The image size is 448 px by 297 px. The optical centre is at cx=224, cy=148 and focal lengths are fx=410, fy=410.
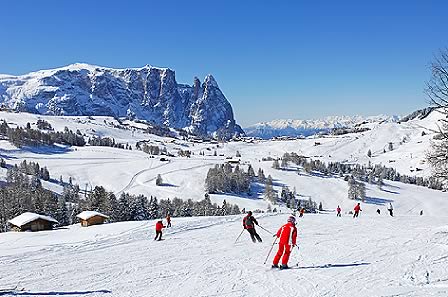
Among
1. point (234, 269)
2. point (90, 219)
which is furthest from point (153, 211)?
point (234, 269)


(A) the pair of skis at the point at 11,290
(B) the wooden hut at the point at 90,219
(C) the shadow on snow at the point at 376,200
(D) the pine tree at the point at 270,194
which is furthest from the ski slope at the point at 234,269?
(C) the shadow on snow at the point at 376,200

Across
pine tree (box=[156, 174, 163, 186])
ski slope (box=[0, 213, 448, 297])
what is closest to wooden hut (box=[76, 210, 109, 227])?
ski slope (box=[0, 213, 448, 297])

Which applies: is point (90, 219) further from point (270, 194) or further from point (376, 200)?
point (376, 200)

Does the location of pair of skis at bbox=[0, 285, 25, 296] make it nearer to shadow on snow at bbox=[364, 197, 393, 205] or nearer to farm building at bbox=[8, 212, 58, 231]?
farm building at bbox=[8, 212, 58, 231]

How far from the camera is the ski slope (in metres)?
11.4

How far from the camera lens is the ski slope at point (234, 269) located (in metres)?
11.4

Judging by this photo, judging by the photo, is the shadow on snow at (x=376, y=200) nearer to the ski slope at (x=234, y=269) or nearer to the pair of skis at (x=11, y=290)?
the ski slope at (x=234, y=269)

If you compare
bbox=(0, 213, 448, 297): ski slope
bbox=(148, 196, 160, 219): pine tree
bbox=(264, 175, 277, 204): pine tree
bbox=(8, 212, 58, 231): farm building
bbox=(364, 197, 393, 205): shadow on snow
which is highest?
bbox=(0, 213, 448, 297): ski slope

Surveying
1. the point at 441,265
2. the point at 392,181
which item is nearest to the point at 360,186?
the point at 392,181

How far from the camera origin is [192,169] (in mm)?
184625

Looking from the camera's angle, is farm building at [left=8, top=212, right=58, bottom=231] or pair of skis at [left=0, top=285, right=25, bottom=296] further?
farm building at [left=8, top=212, right=58, bottom=231]

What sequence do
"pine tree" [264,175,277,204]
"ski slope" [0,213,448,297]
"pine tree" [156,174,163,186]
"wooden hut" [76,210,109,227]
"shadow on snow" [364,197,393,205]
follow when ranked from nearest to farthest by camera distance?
"ski slope" [0,213,448,297], "wooden hut" [76,210,109,227], "pine tree" [264,175,277,204], "shadow on snow" [364,197,393,205], "pine tree" [156,174,163,186]

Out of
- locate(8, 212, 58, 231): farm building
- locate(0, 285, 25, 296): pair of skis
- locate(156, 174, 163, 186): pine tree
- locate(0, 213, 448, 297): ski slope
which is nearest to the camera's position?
locate(0, 213, 448, 297): ski slope

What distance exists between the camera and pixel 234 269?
47.5 feet
